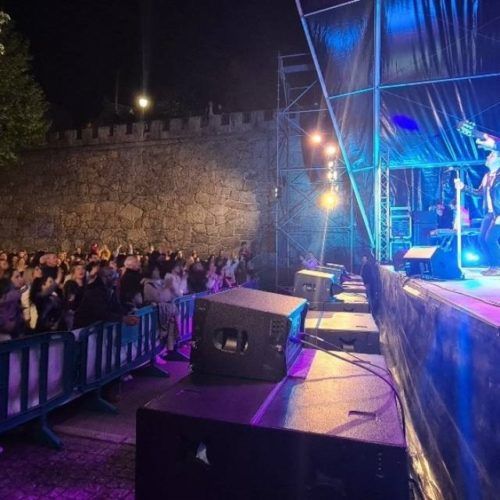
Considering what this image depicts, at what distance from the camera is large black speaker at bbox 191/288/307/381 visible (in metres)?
1.93

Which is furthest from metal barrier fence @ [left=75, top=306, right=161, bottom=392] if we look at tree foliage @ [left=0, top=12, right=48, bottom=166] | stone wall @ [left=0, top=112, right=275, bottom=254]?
tree foliage @ [left=0, top=12, right=48, bottom=166]

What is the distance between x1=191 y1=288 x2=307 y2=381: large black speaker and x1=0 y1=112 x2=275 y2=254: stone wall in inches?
507

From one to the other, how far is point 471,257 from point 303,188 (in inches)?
293

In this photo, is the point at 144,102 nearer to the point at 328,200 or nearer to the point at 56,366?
the point at 328,200

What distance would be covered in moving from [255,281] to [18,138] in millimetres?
11208

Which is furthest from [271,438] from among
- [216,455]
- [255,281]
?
[255,281]

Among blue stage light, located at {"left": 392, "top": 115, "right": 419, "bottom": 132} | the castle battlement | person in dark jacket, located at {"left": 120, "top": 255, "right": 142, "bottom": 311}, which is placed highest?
the castle battlement

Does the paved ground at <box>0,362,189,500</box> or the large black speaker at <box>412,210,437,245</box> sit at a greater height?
the large black speaker at <box>412,210,437,245</box>

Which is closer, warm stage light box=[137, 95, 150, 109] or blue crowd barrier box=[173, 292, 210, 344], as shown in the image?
blue crowd barrier box=[173, 292, 210, 344]

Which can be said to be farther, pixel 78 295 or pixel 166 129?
pixel 166 129

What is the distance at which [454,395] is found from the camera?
1983 millimetres

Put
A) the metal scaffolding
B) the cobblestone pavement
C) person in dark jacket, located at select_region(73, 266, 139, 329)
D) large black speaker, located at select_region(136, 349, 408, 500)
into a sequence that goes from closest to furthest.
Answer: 1. large black speaker, located at select_region(136, 349, 408, 500)
2. the cobblestone pavement
3. person in dark jacket, located at select_region(73, 266, 139, 329)
4. the metal scaffolding

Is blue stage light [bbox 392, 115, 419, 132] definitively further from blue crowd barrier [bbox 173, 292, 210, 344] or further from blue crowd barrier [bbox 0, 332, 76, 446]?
blue crowd barrier [bbox 0, 332, 76, 446]

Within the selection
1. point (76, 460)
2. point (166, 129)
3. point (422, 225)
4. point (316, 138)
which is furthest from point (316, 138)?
point (76, 460)
